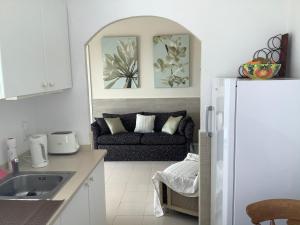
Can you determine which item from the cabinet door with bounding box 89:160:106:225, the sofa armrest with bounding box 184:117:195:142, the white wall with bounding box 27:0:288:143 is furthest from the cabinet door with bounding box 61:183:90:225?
the sofa armrest with bounding box 184:117:195:142

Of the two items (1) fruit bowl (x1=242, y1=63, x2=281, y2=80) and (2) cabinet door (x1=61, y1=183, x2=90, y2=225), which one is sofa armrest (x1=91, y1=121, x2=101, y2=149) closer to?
(2) cabinet door (x1=61, y1=183, x2=90, y2=225)

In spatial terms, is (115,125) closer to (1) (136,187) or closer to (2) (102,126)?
(2) (102,126)

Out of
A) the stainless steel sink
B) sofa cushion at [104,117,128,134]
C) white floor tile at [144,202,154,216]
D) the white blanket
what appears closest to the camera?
the stainless steel sink

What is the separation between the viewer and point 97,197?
2379 mm

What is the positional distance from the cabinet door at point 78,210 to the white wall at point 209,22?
1104 millimetres

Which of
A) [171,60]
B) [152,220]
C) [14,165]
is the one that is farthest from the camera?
[171,60]

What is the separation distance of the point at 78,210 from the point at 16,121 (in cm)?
98

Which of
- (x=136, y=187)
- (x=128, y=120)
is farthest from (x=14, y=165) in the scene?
(x=128, y=120)

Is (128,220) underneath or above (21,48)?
underneath

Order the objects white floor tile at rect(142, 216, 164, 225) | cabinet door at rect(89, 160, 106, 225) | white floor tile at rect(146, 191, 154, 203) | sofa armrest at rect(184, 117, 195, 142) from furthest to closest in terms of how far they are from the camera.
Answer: sofa armrest at rect(184, 117, 195, 142) < white floor tile at rect(146, 191, 154, 203) < white floor tile at rect(142, 216, 164, 225) < cabinet door at rect(89, 160, 106, 225)

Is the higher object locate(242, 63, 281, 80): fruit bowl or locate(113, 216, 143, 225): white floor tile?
locate(242, 63, 281, 80): fruit bowl

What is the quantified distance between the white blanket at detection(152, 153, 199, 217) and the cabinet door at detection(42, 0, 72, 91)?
148 cm

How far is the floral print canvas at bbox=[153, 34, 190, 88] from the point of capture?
5.68 meters

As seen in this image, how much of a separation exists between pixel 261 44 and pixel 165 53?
11.3 feet
